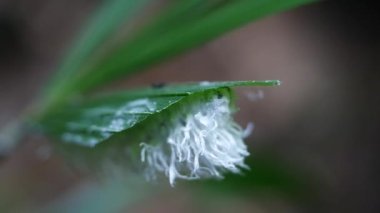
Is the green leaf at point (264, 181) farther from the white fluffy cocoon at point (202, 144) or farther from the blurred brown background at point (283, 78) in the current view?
the white fluffy cocoon at point (202, 144)

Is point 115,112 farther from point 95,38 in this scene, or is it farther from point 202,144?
point 95,38

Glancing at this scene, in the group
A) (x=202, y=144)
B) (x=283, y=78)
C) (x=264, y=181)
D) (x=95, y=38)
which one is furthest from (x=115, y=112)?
(x=283, y=78)

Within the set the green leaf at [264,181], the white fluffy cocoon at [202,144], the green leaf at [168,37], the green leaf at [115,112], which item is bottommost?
the green leaf at [264,181]

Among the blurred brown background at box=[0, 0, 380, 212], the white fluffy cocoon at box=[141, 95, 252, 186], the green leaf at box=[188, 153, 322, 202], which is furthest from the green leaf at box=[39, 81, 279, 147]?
the blurred brown background at box=[0, 0, 380, 212]

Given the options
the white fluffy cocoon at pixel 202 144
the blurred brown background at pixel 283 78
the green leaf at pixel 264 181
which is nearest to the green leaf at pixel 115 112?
the white fluffy cocoon at pixel 202 144

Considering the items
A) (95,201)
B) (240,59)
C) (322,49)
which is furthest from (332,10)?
(95,201)
